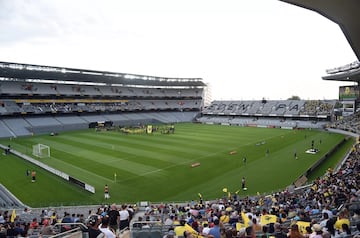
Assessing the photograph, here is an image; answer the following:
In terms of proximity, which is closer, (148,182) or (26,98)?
(148,182)

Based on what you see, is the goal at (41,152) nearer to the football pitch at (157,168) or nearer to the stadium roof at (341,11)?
the football pitch at (157,168)

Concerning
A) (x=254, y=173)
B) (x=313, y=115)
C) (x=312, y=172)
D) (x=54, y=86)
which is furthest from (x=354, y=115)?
(x=54, y=86)

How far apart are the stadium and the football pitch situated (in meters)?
0.14

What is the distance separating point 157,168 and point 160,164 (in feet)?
5.18

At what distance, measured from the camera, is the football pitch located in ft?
68.6

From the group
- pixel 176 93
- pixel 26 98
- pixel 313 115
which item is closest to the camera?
pixel 26 98

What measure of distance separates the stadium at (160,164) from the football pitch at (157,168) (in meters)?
0.14

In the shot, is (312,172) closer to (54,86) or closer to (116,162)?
(116,162)

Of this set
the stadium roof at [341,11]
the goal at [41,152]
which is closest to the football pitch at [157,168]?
the goal at [41,152]

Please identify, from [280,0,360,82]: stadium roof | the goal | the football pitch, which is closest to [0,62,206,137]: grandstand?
the football pitch

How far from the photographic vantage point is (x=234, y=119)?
77688 mm

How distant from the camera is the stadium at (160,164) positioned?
9.66 meters

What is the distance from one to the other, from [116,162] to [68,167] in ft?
15.6

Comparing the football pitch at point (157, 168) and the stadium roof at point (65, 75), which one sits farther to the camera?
the stadium roof at point (65, 75)
